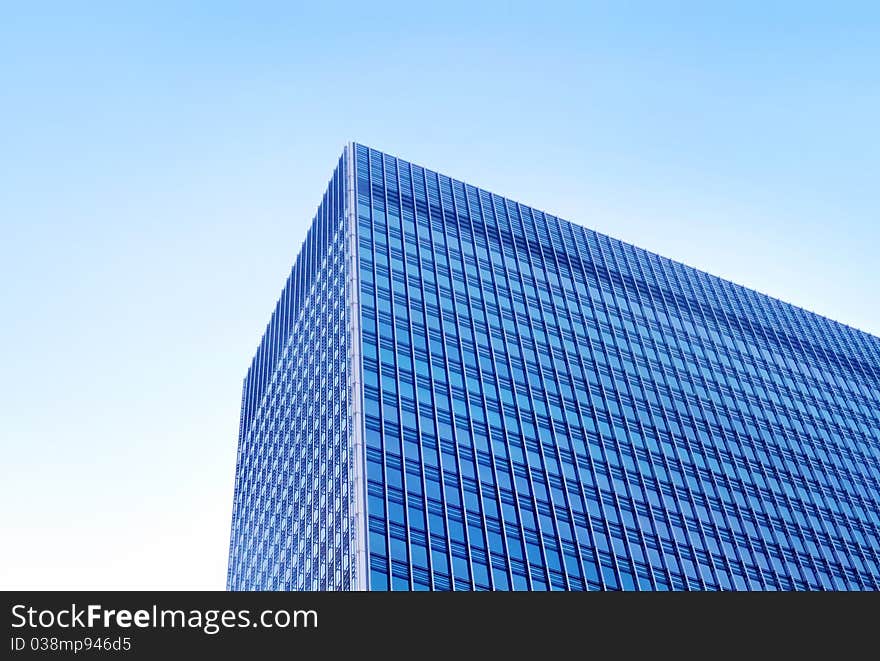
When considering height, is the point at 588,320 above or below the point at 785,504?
above

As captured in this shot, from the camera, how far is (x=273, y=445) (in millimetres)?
115875

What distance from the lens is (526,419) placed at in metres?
89.9

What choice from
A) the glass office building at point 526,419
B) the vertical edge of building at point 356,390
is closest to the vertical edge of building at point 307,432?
the vertical edge of building at point 356,390

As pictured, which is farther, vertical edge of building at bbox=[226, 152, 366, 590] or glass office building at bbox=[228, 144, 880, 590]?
vertical edge of building at bbox=[226, 152, 366, 590]

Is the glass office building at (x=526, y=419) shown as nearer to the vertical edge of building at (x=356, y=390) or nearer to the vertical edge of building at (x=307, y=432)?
the vertical edge of building at (x=356, y=390)

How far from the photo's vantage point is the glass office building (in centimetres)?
7631

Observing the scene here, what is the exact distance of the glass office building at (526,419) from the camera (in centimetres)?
7631

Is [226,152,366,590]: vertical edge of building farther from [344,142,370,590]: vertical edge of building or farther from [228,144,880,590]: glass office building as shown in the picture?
[228,144,880,590]: glass office building

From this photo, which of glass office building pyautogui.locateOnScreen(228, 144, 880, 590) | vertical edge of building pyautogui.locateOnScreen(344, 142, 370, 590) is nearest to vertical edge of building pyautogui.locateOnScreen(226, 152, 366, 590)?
vertical edge of building pyautogui.locateOnScreen(344, 142, 370, 590)
